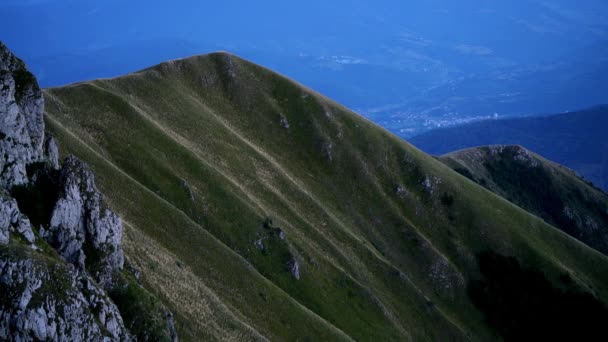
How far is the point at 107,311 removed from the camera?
1147 inches

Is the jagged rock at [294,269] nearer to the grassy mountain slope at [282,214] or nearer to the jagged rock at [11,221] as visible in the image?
the grassy mountain slope at [282,214]

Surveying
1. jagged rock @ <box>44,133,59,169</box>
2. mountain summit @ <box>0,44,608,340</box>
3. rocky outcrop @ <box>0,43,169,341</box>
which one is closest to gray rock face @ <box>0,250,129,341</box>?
rocky outcrop @ <box>0,43,169,341</box>

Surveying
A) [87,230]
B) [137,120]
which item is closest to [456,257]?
[137,120]

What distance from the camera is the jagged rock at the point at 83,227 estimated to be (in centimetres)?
3259

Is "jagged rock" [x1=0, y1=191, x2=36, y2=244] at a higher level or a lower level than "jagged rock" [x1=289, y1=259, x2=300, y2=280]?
lower

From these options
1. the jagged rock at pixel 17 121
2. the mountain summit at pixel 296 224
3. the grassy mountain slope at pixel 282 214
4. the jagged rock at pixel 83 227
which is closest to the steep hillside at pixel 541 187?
the mountain summit at pixel 296 224

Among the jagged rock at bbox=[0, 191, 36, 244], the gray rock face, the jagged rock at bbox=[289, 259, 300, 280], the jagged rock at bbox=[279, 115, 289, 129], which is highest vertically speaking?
the jagged rock at bbox=[279, 115, 289, 129]

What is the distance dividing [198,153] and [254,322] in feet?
101

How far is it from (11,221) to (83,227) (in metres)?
6.96

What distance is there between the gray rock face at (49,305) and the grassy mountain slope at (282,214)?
12.2 m

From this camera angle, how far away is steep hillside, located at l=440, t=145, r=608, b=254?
14425 cm

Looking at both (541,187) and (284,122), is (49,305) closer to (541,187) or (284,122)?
(284,122)

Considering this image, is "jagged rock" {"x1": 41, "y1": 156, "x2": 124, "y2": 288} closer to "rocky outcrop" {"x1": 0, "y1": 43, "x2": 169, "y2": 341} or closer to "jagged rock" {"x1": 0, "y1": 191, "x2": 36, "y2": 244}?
"rocky outcrop" {"x1": 0, "y1": 43, "x2": 169, "y2": 341}

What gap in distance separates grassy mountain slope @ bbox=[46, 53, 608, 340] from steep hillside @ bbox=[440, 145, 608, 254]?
1753 inches
